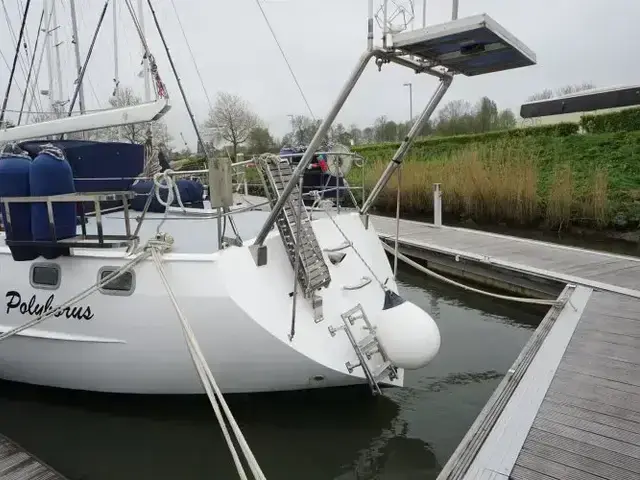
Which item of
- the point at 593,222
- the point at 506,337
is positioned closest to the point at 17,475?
the point at 506,337

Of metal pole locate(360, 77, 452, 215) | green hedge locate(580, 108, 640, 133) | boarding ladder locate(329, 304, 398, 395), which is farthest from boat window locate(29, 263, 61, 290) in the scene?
green hedge locate(580, 108, 640, 133)

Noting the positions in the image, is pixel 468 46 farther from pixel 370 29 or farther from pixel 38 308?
pixel 38 308

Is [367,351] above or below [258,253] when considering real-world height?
below

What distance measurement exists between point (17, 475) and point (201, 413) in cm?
151

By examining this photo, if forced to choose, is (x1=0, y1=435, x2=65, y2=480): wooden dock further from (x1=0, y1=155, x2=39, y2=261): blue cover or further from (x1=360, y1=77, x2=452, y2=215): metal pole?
(x1=360, y1=77, x2=452, y2=215): metal pole

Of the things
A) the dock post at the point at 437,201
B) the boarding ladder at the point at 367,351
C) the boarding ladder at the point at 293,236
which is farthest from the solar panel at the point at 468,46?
the dock post at the point at 437,201

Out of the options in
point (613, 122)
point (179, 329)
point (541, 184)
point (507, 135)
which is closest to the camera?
point (179, 329)

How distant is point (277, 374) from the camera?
4.01 m

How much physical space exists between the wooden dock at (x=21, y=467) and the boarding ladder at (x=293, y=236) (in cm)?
236

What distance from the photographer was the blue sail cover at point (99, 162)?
21.8 ft

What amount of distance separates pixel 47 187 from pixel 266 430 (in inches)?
113

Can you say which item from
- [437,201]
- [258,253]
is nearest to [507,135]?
[437,201]

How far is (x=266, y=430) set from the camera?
441cm

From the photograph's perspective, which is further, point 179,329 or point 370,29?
point 179,329
